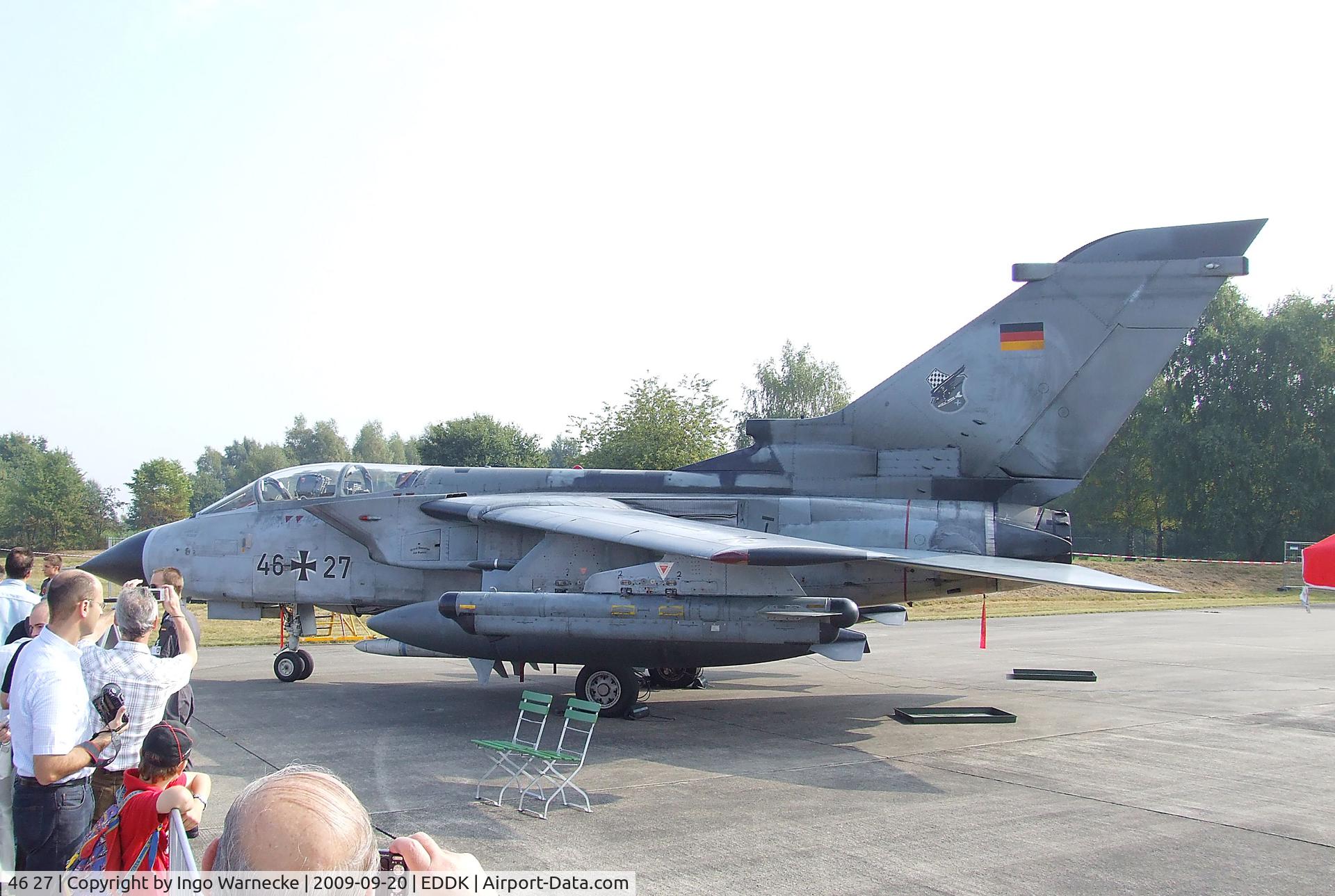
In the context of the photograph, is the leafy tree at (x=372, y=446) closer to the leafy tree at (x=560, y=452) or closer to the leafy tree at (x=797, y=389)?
the leafy tree at (x=560, y=452)

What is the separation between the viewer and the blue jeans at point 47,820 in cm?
445

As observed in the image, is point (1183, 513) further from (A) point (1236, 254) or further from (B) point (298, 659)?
(B) point (298, 659)

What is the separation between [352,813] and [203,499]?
9549cm

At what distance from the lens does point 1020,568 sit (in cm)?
1052

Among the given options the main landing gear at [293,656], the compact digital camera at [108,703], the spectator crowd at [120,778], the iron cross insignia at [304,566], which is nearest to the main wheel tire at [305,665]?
the main landing gear at [293,656]

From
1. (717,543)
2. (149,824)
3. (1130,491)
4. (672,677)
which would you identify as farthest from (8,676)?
(1130,491)

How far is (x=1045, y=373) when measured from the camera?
1292 centimetres

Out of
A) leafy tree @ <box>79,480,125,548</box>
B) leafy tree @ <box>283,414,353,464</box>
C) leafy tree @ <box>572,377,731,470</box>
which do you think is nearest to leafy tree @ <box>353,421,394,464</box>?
leafy tree @ <box>283,414,353,464</box>

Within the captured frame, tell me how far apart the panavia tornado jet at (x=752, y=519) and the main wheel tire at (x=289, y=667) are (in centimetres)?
3

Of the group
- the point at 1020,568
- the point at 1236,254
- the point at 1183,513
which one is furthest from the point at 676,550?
the point at 1183,513

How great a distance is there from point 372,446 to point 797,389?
51.0 m

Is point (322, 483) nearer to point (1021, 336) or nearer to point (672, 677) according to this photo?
point (672, 677)

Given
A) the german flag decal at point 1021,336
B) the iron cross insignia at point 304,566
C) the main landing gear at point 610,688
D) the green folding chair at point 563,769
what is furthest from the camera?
the iron cross insignia at point 304,566

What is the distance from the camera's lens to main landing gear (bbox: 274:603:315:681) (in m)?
14.2
